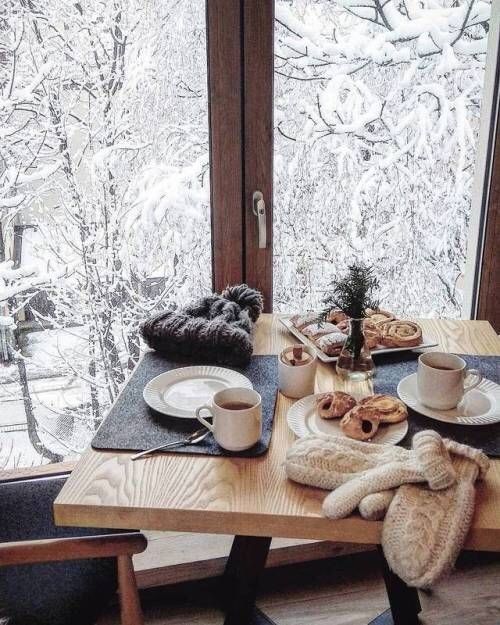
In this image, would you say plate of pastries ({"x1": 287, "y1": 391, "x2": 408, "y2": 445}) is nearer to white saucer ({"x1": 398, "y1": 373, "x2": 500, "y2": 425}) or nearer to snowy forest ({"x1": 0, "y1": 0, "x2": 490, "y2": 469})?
white saucer ({"x1": 398, "y1": 373, "x2": 500, "y2": 425})

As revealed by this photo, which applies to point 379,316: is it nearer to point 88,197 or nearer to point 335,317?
point 335,317

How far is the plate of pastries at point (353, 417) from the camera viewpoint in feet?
3.52

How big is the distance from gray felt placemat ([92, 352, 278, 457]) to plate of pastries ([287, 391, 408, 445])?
6 centimetres

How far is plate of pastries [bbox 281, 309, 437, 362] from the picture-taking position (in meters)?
1.41

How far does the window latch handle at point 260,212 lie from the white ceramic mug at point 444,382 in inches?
31.1

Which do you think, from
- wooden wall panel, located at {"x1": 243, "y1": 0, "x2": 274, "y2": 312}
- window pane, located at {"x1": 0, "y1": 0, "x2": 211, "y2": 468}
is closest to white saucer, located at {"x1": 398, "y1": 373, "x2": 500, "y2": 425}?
wooden wall panel, located at {"x1": 243, "y1": 0, "x2": 274, "y2": 312}

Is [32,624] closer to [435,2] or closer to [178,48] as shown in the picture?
[178,48]

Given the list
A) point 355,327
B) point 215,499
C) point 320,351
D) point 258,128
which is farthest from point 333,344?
point 258,128

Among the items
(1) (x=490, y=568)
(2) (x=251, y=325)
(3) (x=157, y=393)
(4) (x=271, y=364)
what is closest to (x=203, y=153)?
(2) (x=251, y=325)

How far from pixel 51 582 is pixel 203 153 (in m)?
1.20

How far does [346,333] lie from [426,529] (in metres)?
0.68

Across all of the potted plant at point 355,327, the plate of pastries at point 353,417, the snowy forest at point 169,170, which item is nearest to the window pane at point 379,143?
the snowy forest at point 169,170

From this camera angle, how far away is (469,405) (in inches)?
46.2

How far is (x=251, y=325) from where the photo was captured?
→ 153 centimetres
